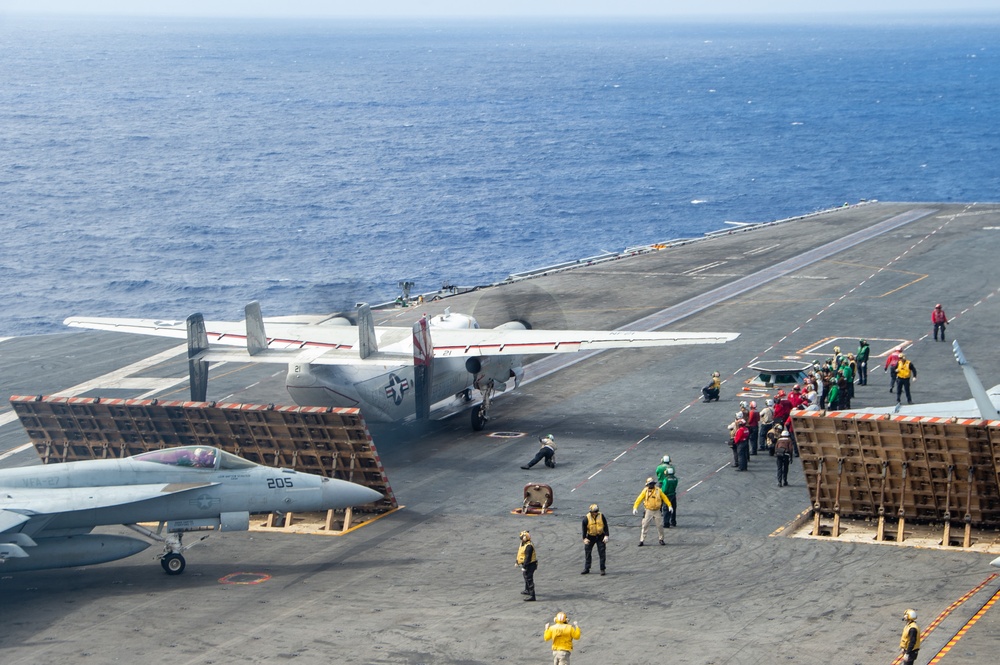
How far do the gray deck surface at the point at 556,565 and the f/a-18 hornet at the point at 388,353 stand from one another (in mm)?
1533

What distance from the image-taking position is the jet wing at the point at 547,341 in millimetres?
40575

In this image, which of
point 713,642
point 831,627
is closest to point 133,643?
point 713,642

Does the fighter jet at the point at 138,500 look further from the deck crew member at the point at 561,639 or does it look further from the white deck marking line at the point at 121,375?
the white deck marking line at the point at 121,375

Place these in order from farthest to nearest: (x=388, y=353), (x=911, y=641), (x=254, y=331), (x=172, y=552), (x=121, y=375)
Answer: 1. (x=121, y=375)
2. (x=388, y=353)
3. (x=254, y=331)
4. (x=172, y=552)
5. (x=911, y=641)

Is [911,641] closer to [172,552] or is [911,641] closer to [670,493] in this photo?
[670,493]

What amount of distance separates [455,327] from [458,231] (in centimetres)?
7001

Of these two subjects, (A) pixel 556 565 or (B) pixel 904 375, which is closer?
(A) pixel 556 565

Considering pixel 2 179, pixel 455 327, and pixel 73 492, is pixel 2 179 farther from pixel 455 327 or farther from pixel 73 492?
pixel 73 492

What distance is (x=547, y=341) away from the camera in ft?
137

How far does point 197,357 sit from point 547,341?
38.3 ft

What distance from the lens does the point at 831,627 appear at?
23922 mm

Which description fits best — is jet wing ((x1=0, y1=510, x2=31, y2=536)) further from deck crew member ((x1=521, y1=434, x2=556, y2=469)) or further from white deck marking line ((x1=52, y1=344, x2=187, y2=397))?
white deck marking line ((x1=52, y1=344, x2=187, y2=397))

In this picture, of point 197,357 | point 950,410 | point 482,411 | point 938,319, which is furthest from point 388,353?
point 938,319

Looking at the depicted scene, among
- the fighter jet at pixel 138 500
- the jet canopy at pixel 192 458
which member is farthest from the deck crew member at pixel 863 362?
the jet canopy at pixel 192 458
